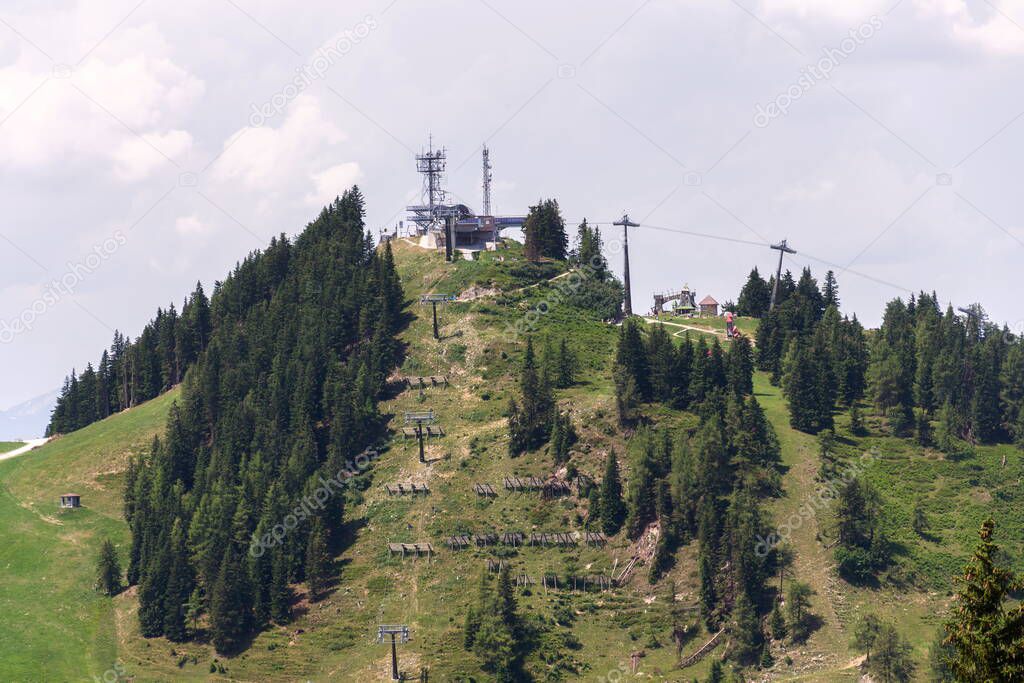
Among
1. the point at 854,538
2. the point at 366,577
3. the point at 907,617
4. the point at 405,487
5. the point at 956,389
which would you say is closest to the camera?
the point at 907,617

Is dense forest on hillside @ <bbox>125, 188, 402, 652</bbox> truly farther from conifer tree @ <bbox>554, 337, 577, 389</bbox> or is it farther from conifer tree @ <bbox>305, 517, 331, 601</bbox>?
conifer tree @ <bbox>554, 337, 577, 389</bbox>

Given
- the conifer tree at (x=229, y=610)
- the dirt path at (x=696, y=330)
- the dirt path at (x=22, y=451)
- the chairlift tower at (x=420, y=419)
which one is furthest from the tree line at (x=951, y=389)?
the dirt path at (x=22, y=451)

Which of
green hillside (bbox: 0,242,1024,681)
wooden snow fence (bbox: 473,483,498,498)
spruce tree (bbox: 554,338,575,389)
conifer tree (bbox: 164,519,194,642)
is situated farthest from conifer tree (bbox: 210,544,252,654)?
spruce tree (bbox: 554,338,575,389)

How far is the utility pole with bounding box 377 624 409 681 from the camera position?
121500mm

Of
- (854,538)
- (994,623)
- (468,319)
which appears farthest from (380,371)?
(994,623)

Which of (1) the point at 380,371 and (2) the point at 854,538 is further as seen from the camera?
(1) the point at 380,371

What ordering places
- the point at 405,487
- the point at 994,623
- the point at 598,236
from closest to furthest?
→ the point at 994,623, the point at 405,487, the point at 598,236

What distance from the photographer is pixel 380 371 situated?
16862cm

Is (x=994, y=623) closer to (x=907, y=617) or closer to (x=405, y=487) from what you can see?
(x=907, y=617)

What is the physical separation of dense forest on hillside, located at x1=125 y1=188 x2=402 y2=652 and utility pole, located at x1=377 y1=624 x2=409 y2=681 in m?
14.9

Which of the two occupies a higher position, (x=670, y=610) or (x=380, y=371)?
(x=380, y=371)

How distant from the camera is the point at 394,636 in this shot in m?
125

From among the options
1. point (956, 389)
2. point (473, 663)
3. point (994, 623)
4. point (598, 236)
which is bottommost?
point (473, 663)

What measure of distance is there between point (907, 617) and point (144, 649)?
8045 centimetres
